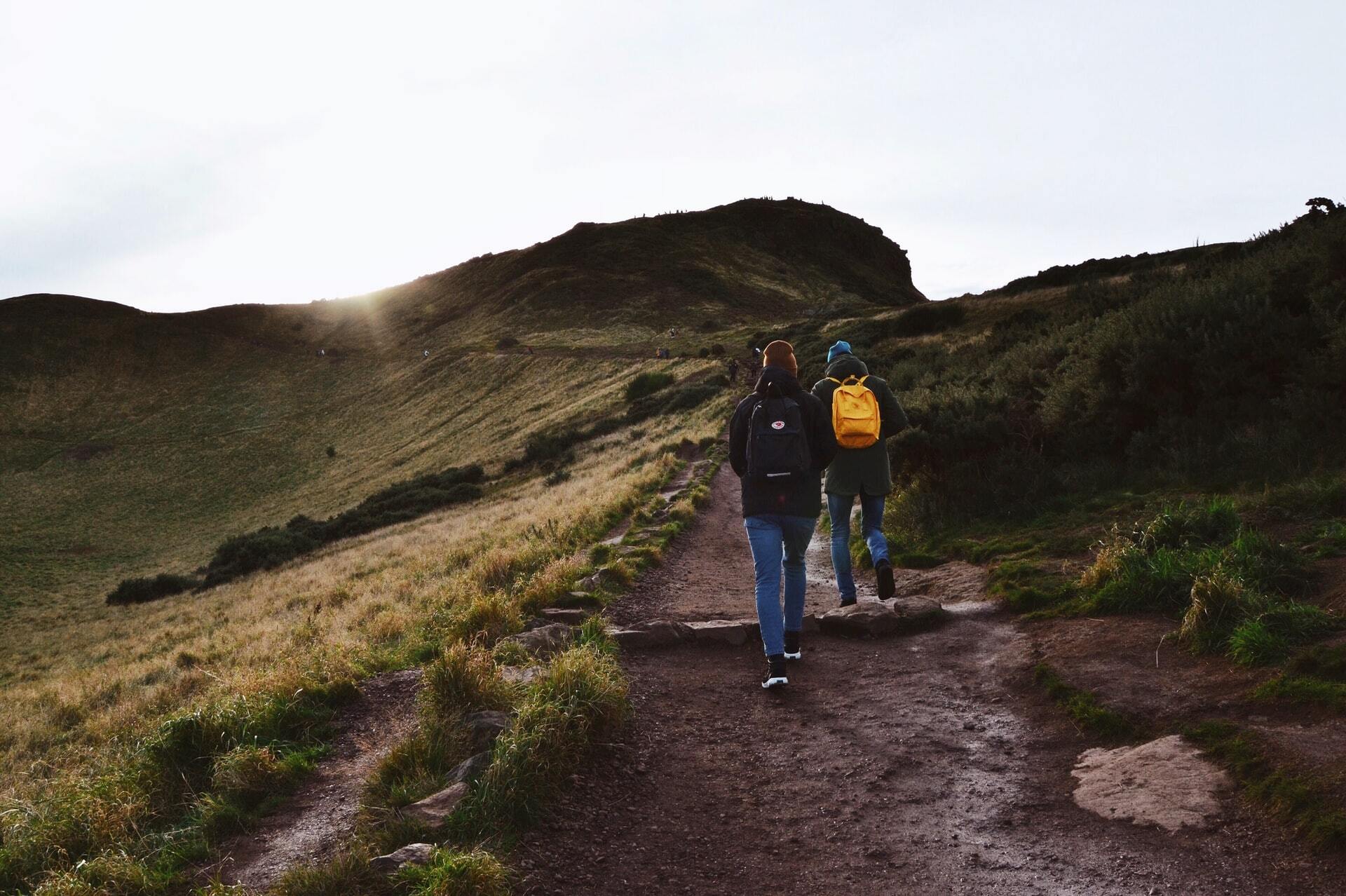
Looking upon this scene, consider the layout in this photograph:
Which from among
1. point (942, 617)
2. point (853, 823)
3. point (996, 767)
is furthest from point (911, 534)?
point (853, 823)

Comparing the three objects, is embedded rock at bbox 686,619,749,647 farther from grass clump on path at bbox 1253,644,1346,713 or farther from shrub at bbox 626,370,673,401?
shrub at bbox 626,370,673,401

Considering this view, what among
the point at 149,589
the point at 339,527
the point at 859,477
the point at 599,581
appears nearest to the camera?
the point at 859,477

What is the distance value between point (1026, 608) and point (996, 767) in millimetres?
2909

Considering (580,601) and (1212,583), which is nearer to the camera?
(1212,583)

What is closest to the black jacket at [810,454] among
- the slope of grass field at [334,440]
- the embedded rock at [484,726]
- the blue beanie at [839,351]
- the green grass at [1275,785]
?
the blue beanie at [839,351]

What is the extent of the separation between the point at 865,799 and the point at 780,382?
114 inches

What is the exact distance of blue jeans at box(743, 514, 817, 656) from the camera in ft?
20.1

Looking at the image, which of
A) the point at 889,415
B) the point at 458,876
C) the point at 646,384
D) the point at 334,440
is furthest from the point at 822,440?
the point at 334,440

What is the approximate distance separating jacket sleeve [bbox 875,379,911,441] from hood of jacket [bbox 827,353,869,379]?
9.4 inches

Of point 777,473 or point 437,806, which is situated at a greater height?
point 777,473

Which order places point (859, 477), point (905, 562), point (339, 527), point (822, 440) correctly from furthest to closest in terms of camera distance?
point (339, 527) < point (905, 562) < point (859, 477) < point (822, 440)

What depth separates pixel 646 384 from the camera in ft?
146

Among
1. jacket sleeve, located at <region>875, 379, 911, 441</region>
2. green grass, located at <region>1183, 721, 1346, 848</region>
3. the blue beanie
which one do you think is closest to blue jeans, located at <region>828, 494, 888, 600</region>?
jacket sleeve, located at <region>875, 379, 911, 441</region>

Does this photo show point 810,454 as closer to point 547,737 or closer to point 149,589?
point 547,737
